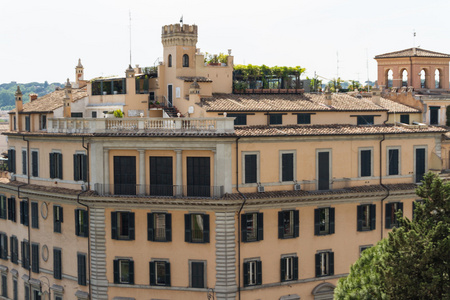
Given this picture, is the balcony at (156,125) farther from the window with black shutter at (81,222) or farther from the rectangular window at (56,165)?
the window with black shutter at (81,222)

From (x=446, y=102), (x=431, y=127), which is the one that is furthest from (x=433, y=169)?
(x=446, y=102)

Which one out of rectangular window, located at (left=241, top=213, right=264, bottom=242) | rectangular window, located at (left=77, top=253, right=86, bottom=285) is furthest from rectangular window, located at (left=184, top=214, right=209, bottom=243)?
rectangular window, located at (left=77, top=253, right=86, bottom=285)

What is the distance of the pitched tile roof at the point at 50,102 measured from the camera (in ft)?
193

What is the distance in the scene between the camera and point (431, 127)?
57.5 meters

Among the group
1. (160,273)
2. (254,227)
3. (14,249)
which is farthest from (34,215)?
(254,227)

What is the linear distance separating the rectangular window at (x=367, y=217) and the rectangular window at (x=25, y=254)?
23.2 m

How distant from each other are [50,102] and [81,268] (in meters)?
14.7

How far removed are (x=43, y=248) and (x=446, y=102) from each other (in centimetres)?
3217

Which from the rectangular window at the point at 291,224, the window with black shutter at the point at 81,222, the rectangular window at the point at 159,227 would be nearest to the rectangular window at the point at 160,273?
the rectangular window at the point at 159,227

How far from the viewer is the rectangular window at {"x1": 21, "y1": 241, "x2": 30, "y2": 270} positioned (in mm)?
57844

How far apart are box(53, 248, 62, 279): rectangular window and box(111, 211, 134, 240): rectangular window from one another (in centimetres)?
622

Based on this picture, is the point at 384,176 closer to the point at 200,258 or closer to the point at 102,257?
the point at 200,258

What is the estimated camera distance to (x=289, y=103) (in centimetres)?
5588

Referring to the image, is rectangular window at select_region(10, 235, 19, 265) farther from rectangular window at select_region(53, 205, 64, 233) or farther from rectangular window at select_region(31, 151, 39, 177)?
rectangular window at select_region(53, 205, 64, 233)
